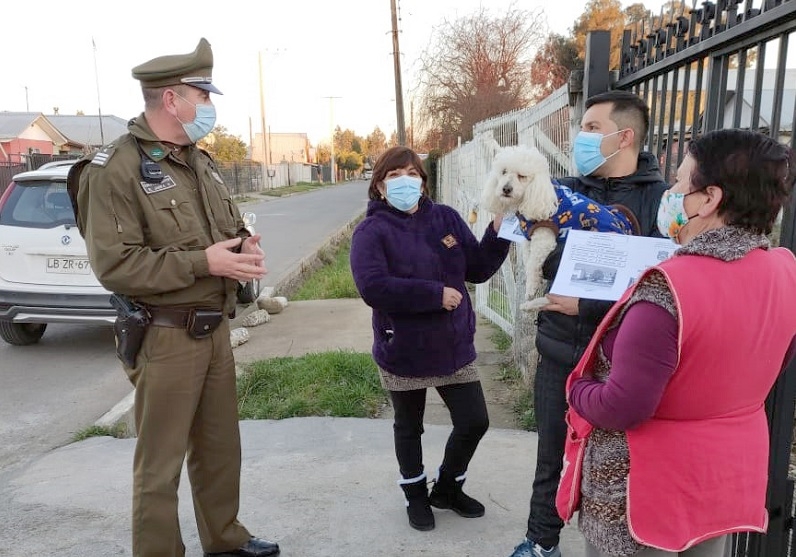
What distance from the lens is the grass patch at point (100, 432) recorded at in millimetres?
4453

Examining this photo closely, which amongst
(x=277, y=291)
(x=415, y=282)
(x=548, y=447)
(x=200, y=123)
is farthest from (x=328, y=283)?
(x=548, y=447)

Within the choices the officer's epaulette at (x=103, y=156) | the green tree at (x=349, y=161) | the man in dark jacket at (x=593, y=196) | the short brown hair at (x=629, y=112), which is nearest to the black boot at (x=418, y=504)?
the man in dark jacket at (x=593, y=196)

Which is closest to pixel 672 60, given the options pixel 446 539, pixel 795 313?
pixel 795 313

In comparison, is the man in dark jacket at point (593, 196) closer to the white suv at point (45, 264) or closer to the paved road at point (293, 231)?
the white suv at point (45, 264)

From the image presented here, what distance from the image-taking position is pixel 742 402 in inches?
60.0

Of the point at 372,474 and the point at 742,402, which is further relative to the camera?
the point at 372,474

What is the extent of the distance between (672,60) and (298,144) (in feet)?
359

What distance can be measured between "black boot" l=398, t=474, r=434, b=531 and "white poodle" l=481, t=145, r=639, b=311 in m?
1.29

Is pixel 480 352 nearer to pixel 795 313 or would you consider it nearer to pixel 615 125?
pixel 615 125

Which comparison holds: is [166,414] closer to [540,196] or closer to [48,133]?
[540,196]

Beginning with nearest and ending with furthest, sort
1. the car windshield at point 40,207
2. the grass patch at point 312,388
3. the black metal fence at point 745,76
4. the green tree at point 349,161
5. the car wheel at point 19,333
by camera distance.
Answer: the black metal fence at point 745,76, the grass patch at point 312,388, the car windshield at point 40,207, the car wheel at point 19,333, the green tree at point 349,161

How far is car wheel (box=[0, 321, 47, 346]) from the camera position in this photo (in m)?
6.73

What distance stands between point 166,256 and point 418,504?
1731mm

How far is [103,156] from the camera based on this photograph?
236cm
